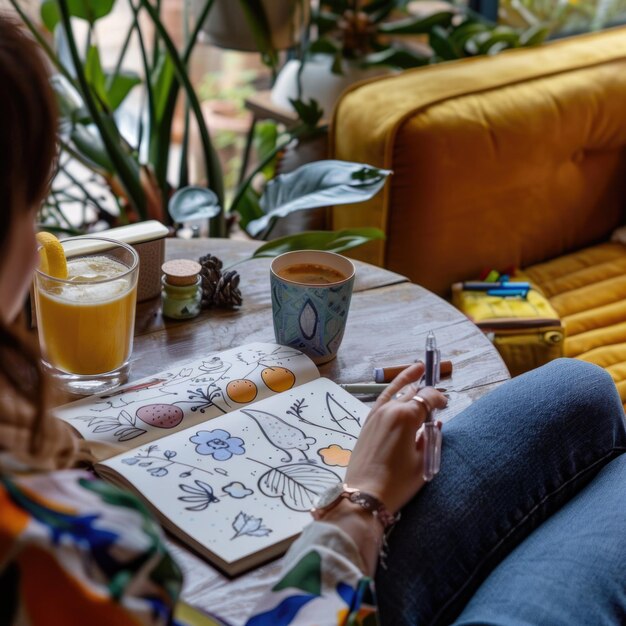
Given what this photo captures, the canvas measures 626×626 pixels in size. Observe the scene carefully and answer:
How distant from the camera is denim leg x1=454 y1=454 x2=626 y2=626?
752 mm

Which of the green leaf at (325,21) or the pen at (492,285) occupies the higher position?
the green leaf at (325,21)

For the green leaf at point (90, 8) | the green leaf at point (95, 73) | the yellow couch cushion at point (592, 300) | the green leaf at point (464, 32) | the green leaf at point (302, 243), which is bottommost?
the yellow couch cushion at point (592, 300)

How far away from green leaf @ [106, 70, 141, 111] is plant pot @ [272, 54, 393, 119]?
39 centimetres

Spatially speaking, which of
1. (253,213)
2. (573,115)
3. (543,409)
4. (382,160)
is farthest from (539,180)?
(543,409)

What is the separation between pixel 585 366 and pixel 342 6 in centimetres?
158

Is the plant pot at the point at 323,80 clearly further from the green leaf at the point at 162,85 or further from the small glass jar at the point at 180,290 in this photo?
the small glass jar at the point at 180,290

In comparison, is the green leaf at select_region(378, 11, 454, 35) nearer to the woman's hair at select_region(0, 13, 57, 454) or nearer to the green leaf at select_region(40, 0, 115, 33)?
the green leaf at select_region(40, 0, 115, 33)

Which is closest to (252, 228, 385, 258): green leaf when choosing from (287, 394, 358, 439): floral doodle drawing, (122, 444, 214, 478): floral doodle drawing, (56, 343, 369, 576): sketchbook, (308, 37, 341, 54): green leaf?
(56, 343, 369, 576): sketchbook

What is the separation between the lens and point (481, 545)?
838 millimetres

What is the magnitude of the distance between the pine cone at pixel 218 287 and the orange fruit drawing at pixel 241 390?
0.68ft

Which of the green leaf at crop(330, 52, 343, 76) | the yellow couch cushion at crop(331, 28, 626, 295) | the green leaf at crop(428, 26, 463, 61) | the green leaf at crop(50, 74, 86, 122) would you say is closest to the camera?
→ the yellow couch cushion at crop(331, 28, 626, 295)

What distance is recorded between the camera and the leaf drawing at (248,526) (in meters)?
0.73

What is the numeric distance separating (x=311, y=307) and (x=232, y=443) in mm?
212

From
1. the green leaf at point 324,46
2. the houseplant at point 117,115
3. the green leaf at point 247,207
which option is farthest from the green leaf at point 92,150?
the green leaf at point 324,46
